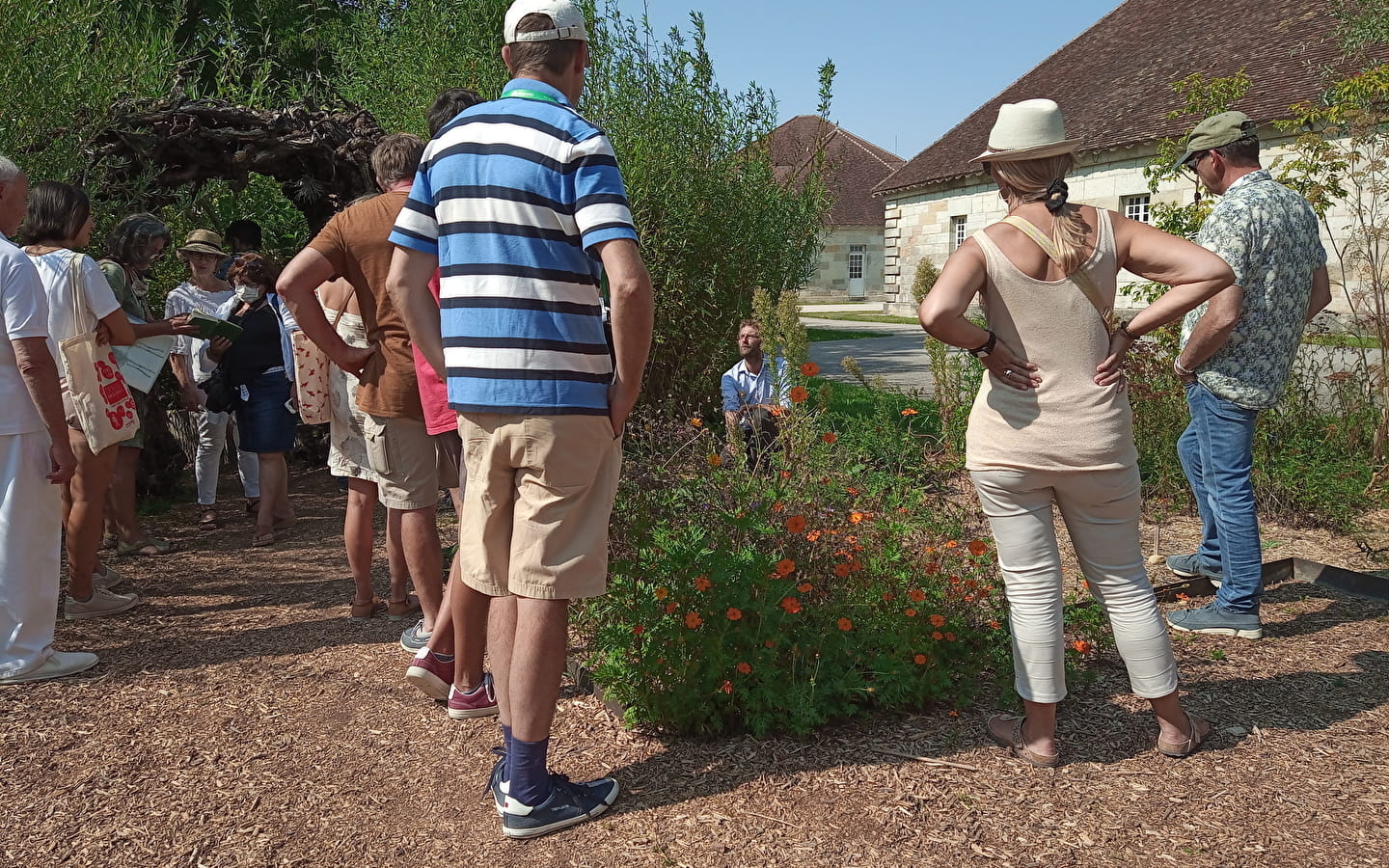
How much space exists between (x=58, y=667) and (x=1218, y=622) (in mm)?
4795

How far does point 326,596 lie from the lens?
203 inches

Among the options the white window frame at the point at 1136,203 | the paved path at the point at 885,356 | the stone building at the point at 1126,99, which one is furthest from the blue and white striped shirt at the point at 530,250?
the white window frame at the point at 1136,203

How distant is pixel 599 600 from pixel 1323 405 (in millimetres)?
6161

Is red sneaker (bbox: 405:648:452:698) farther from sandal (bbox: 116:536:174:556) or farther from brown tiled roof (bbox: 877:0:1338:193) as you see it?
brown tiled roof (bbox: 877:0:1338:193)

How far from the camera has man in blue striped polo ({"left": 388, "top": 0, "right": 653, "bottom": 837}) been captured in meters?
2.58

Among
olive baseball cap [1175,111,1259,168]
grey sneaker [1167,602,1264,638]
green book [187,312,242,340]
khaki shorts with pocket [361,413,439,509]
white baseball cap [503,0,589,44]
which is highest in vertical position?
white baseball cap [503,0,589,44]

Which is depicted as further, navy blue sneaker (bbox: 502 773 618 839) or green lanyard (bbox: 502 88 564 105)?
navy blue sneaker (bbox: 502 773 618 839)

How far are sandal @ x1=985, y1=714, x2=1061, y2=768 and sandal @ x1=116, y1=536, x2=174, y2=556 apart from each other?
4995 mm

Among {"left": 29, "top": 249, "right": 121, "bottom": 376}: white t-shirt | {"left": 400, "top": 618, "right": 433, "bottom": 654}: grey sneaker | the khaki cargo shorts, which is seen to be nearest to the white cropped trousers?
the khaki cargo shorts

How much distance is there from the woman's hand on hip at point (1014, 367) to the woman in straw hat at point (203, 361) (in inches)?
202

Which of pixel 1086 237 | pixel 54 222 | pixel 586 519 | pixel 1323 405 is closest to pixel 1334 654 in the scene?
pixel 1086 237

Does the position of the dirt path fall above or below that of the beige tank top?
below

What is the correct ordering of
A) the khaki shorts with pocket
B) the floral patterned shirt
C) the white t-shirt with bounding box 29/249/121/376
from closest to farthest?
1. the khaki shorts with pocket
2. the floral patterned shirt
3. the white t-shirt with bounding box 29/249/121/376

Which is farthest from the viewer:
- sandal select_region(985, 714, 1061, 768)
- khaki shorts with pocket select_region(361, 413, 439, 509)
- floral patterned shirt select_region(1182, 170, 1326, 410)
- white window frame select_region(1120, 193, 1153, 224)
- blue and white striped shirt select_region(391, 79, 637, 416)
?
white window frame select_region(1120, 193, 1153, 224)
